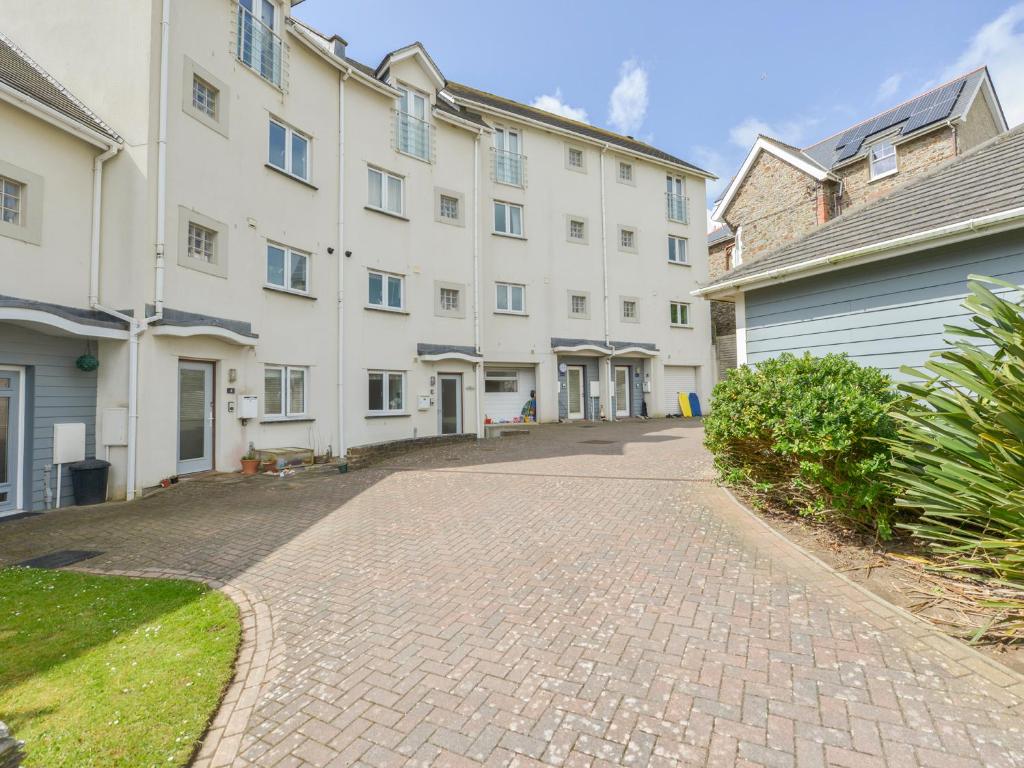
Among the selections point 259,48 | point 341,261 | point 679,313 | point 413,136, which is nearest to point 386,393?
point 341,261

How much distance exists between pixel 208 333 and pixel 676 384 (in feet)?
64.2

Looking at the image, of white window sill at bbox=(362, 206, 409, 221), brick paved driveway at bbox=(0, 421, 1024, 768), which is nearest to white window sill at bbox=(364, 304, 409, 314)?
white window sill at bbox=(362, 206, 409, 221)

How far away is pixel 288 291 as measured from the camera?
12.5m

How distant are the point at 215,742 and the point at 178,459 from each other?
907 centimetres

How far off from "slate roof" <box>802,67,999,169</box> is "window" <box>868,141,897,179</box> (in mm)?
395

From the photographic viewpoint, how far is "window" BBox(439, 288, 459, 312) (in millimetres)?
16891

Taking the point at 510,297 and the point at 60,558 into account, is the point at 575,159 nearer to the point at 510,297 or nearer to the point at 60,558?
the point at 510,297

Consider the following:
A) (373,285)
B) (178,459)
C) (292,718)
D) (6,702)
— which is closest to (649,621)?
(292,718)

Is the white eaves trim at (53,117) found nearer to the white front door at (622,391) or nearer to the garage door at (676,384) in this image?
the white front door at (622,391)

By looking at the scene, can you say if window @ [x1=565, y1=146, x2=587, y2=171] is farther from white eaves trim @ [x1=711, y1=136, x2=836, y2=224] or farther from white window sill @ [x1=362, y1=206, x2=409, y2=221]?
white eaves trim @ [x1=711, y1=136, x2=836, y2=224]

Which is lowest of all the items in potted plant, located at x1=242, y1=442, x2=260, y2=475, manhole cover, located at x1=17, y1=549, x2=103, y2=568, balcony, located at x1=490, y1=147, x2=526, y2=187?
manhole cover, located at x1=17, y1=549, x2=103, y2=568

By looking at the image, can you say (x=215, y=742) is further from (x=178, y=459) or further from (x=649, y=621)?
(x=178, y=459)

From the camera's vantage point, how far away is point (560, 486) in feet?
27.8

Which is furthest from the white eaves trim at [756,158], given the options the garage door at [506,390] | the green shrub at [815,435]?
the green shrub at [815,435]
